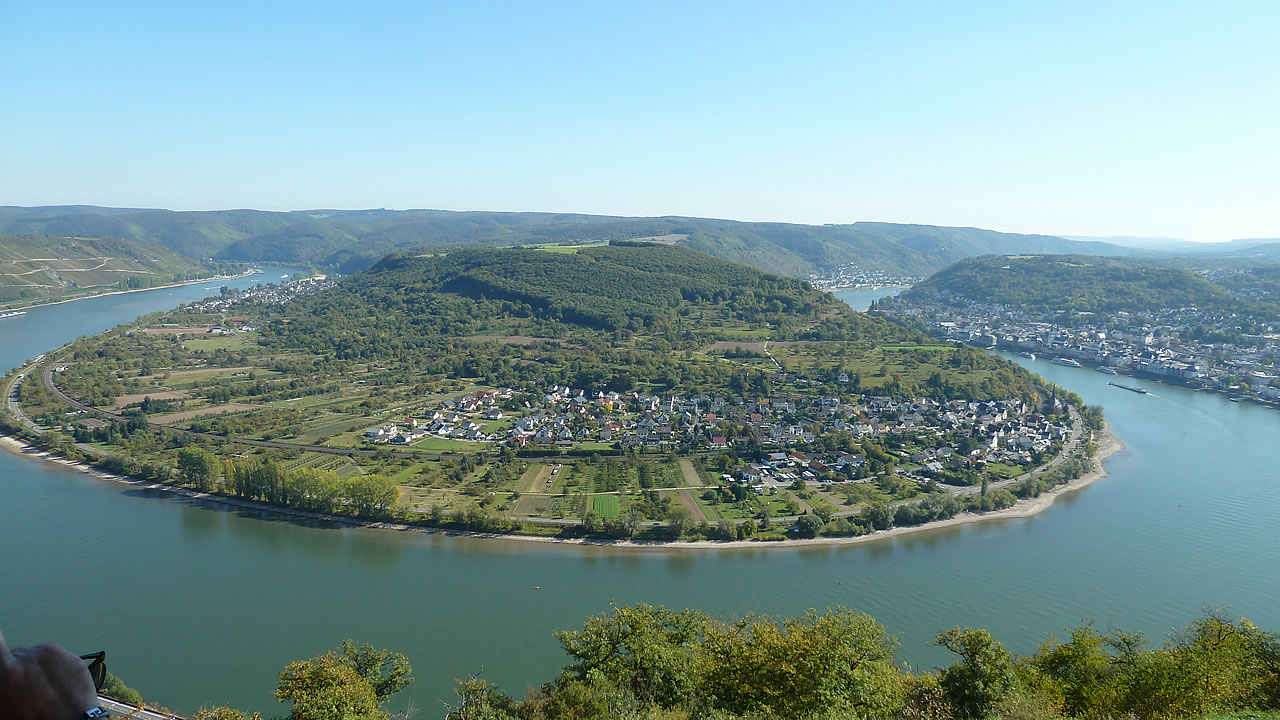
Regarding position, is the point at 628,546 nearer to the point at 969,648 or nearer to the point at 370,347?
the point at 969,648

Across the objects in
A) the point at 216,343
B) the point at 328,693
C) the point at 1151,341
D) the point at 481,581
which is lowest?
the point at 481,581

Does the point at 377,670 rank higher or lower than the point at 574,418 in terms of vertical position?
higher

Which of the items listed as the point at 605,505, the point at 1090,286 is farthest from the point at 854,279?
the point at 605,505

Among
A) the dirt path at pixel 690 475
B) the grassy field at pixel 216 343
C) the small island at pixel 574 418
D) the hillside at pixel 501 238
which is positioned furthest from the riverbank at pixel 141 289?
the dirt path at pixel 690 475

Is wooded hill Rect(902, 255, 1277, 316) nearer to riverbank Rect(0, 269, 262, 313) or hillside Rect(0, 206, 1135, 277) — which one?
hillside Rect(0, 206, 1135, 277)

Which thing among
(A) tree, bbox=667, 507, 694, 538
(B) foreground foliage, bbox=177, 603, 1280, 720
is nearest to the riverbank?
(A) tree, bbox=667, 507, 694, 538

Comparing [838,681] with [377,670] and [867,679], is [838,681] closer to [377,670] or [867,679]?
[867,679]

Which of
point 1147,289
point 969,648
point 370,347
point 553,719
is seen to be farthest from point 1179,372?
point 370,347
